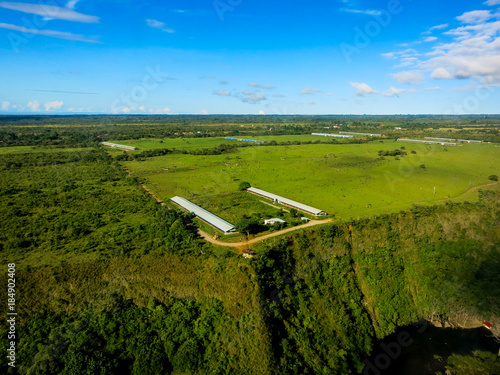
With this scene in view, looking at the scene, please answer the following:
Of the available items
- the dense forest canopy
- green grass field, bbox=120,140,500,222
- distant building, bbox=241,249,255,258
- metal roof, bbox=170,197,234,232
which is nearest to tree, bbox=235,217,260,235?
metal roof, bbox=170,197,234,232

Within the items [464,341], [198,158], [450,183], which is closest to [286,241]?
[464,341]

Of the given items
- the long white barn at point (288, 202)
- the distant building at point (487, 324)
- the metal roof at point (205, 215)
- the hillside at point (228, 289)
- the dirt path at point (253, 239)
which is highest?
the long white barn at point (288, 202)

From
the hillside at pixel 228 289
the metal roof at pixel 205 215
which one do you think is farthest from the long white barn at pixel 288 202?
the metal roof at pixel 205 215

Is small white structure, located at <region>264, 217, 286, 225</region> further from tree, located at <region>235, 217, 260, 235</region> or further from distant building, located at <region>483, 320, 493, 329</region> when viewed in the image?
distant building, located at <region>483, 320, 493, 329</region>

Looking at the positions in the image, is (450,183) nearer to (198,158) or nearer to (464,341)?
(464,341)

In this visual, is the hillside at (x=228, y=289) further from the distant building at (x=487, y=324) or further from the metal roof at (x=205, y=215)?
the metal roof at (x=205, y=215)

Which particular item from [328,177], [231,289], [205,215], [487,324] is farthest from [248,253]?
[328,177]
